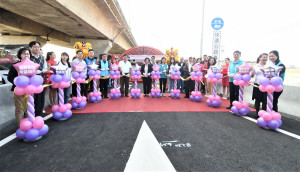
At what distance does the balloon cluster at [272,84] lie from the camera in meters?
3.78

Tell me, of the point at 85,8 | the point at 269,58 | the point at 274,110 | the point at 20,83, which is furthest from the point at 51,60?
the point at 274,110

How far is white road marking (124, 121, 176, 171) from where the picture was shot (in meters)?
2.33

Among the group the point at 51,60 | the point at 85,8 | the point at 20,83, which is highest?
the point at 85,8

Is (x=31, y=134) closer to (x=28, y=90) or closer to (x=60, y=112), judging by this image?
(x=28, y=90)

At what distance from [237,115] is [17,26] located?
533 inches

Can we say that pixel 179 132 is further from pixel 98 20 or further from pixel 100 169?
pixel 98 20

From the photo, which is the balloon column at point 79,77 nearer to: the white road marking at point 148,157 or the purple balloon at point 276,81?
the white road marking at point 148,157

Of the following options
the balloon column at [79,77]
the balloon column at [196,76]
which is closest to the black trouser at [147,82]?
the balloon column at [196,76]

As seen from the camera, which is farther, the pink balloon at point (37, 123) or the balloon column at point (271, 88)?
the balloon column at point (271, 88)

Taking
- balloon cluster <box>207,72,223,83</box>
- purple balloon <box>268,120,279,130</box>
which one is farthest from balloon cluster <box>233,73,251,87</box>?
purple balloon <box>268,120,279,130</box>

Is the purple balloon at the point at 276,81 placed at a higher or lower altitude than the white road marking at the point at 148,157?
higher

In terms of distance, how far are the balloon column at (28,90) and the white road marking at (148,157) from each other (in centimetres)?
203

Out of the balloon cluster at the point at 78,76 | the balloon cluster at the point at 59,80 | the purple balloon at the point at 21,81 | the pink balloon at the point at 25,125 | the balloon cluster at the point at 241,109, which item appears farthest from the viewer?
the balloon cluster at the point at 78,76

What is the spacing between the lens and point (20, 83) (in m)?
3.06
